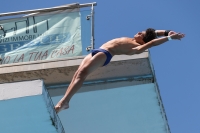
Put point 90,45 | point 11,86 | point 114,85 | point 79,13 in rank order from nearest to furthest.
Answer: point 11,86 < point 114,85 < point 90,45 < point 79,13

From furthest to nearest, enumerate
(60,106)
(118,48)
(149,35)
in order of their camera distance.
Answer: (149,35) < (118,48) < (60,106)

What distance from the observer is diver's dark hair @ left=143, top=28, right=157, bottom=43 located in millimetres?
7703

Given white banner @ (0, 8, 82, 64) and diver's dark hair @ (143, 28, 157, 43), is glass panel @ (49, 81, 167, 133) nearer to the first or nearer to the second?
diver's dark hair @ (143, 28, 157, 43)

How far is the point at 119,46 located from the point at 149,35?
1.81ft

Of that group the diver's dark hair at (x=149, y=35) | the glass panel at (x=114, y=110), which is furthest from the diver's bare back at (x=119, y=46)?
the glass panel at (x=114, y=110)

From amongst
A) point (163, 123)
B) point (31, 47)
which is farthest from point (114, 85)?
point (31, 47)

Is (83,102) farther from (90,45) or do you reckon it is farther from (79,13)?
(79,13)

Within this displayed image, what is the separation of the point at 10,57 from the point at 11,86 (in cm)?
462

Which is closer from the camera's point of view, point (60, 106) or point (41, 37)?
point (60, 106)

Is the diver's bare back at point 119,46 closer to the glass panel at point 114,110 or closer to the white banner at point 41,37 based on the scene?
the glass panel at point 114,110

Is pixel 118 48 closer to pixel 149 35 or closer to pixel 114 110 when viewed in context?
pixel 149 35

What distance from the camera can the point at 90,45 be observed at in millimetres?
9320

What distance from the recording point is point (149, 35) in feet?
25.3

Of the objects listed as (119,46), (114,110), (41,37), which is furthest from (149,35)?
(41,37)
